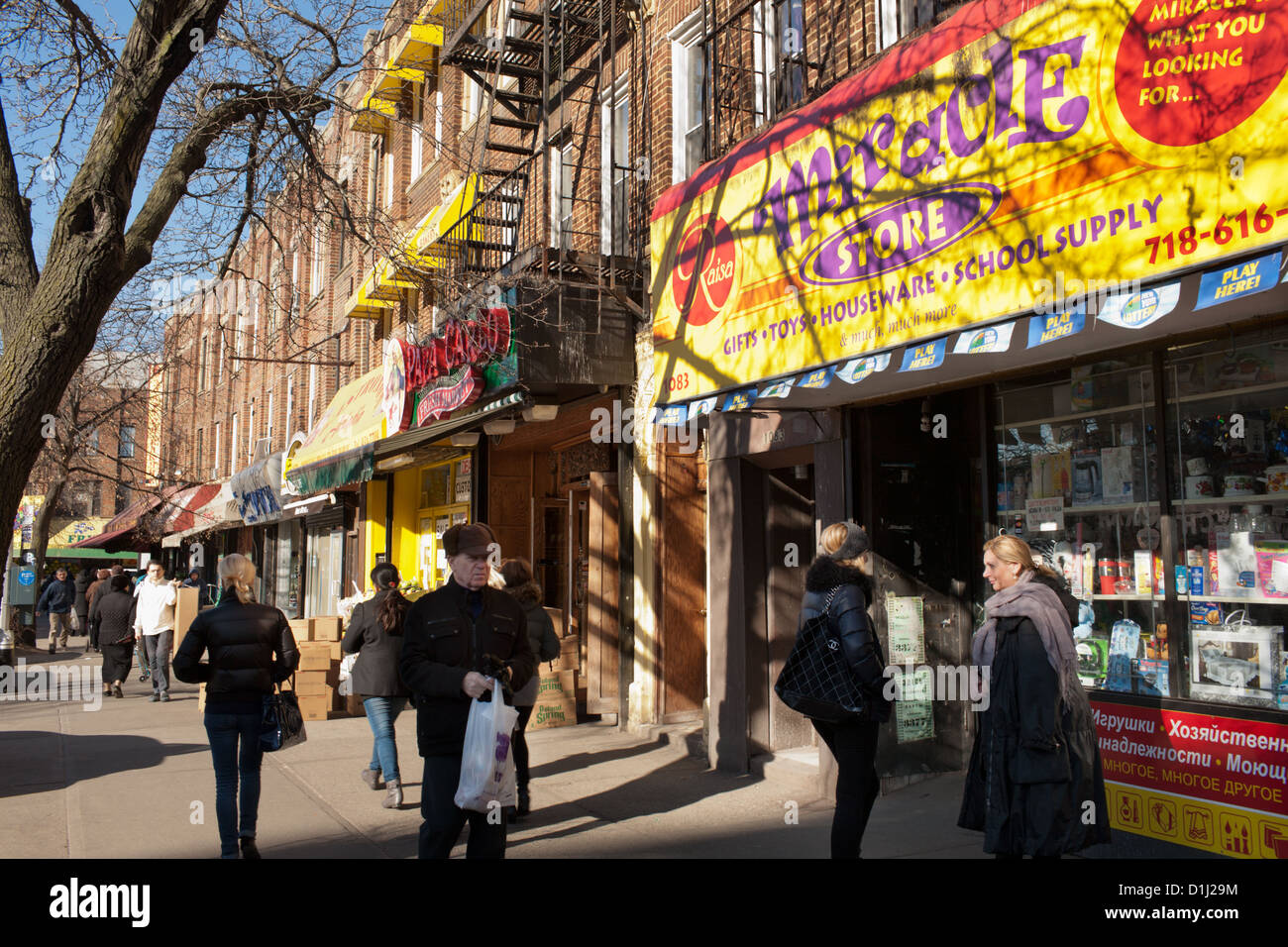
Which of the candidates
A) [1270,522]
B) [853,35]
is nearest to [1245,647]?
[1270,522]

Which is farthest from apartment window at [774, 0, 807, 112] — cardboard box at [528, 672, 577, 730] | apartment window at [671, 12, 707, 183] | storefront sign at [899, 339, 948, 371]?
cardboard box at [528, 672, 577, 730]

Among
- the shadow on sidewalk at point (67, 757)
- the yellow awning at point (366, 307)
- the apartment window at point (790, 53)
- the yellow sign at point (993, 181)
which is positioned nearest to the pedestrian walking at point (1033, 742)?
the yellow sign at point (993, 181)

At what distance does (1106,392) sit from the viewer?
21.2ft

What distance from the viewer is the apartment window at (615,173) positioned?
36.6ft

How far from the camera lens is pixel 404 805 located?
7.55 m

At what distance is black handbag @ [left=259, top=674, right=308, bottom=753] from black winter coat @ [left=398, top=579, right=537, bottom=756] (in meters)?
1.69

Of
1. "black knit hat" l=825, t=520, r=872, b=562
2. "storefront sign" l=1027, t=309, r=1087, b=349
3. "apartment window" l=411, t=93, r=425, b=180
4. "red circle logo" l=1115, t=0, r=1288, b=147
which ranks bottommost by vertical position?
"black knit hat" l=825, t=520, r=872, b=562

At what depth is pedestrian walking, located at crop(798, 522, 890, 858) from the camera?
492 centimetres

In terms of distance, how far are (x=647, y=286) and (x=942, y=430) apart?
4.06 m

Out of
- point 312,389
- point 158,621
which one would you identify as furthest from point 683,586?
point 312,389

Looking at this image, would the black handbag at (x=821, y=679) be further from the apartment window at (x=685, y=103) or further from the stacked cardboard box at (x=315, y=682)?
the stacked cardboard box at (x=315, y=682)

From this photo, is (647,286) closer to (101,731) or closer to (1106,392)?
(1106,392)

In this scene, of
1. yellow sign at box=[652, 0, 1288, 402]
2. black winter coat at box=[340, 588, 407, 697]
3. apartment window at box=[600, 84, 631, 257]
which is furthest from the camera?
apartment window at box=[600, 84, 631, 257]

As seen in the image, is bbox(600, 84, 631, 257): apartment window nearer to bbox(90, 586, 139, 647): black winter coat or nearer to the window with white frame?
bbox(90, 586, 139, 647): black winter coat
